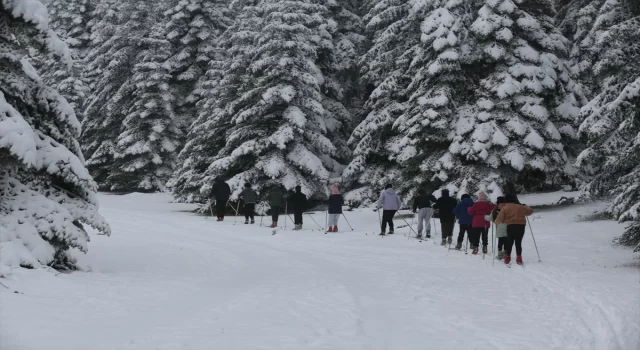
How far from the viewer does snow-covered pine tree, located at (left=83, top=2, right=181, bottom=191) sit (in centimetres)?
3322

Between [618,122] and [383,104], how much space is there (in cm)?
1239

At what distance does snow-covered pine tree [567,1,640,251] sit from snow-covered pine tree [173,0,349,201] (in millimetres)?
11862

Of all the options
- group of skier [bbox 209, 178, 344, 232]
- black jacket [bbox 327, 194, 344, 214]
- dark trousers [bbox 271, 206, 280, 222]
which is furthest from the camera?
dark trousers [bbox 271, 206, 280, 222]

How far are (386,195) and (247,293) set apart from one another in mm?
10093

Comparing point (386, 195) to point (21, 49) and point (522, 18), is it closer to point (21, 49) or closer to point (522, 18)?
point (522, 18)

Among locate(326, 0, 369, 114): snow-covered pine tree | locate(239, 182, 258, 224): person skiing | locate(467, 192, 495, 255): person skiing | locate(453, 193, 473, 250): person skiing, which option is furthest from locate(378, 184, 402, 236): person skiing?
locate(326, 0, 369, 114): snow-covered pine tree

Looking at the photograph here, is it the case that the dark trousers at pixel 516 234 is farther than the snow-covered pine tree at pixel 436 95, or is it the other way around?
the snow-covered pine tree at pixel 436 95

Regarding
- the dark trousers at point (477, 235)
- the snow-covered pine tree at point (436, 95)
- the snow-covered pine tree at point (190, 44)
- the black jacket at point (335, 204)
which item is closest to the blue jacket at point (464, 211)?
the dark trousers at point (477, 235)

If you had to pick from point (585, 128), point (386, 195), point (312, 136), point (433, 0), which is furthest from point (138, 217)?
point (585, 128)

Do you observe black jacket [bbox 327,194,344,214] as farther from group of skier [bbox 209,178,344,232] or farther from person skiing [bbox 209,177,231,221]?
person skiing [bbox 209,177,231,221]

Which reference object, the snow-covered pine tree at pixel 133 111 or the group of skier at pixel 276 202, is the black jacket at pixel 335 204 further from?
the snow-covered pine tree at pixel 133 111

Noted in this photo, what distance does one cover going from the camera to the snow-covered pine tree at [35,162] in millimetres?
8469

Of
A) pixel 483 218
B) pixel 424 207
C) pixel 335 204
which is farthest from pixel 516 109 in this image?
pixel 483 218

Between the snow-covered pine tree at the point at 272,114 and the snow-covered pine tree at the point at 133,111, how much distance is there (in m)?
7.63
